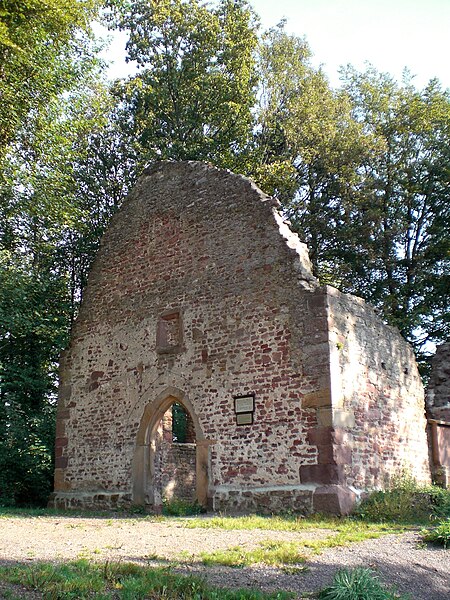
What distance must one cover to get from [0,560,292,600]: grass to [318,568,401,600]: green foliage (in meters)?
0.37

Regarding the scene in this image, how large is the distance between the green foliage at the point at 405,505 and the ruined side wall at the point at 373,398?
0.37 metres

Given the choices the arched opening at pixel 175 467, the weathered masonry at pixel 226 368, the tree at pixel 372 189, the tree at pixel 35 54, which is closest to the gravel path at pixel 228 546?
the weathered masonry at pixel 226 368

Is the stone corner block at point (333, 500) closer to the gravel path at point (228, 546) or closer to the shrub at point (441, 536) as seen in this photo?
the gravel path at point (228, 546)

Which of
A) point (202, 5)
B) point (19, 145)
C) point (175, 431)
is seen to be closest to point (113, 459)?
point (19, 145)

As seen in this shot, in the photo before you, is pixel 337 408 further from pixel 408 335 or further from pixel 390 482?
pixel 408 335

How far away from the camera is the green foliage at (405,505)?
33.9 feet

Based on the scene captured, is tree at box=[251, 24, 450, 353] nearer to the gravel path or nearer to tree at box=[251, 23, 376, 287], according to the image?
tree at box=[251, 23, 376, 287]

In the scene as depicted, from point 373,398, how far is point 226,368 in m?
2.75

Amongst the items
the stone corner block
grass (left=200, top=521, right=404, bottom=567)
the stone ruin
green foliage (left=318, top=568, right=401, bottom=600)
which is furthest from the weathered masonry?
green foliage (left=318, top=568, right=401, bottom=600)

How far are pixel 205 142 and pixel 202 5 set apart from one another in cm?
523

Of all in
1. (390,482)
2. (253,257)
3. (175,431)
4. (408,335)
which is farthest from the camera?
(175,431)

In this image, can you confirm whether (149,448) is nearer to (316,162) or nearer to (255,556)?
(255,556)

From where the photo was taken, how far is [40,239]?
1981cm

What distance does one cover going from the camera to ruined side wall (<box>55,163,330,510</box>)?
11469mm
